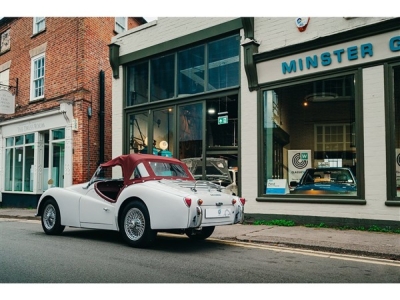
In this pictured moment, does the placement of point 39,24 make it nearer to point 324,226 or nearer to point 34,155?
Answer: point 34,155

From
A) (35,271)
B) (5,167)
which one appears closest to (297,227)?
(35,271)

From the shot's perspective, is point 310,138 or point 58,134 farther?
point 58,134

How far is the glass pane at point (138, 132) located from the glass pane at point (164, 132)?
411 mm

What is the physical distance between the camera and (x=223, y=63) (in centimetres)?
1162

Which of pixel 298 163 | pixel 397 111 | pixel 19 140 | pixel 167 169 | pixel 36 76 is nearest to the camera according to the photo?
pixel 167 169

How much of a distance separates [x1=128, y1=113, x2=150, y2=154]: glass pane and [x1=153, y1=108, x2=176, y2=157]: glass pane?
41cm

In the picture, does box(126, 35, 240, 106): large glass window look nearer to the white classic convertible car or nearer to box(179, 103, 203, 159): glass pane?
box(179, 103, 203, 159): glass pane

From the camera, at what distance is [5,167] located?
63.7ft

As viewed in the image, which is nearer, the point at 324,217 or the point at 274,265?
the point at 274,265

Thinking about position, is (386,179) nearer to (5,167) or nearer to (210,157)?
(210,157)

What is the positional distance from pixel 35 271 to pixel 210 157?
23.7 feet

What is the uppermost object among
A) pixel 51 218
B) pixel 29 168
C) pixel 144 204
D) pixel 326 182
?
pixel 29 168

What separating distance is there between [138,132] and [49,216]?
18.2 ft

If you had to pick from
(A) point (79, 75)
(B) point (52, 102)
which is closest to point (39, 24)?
(B) point (52, 102)
